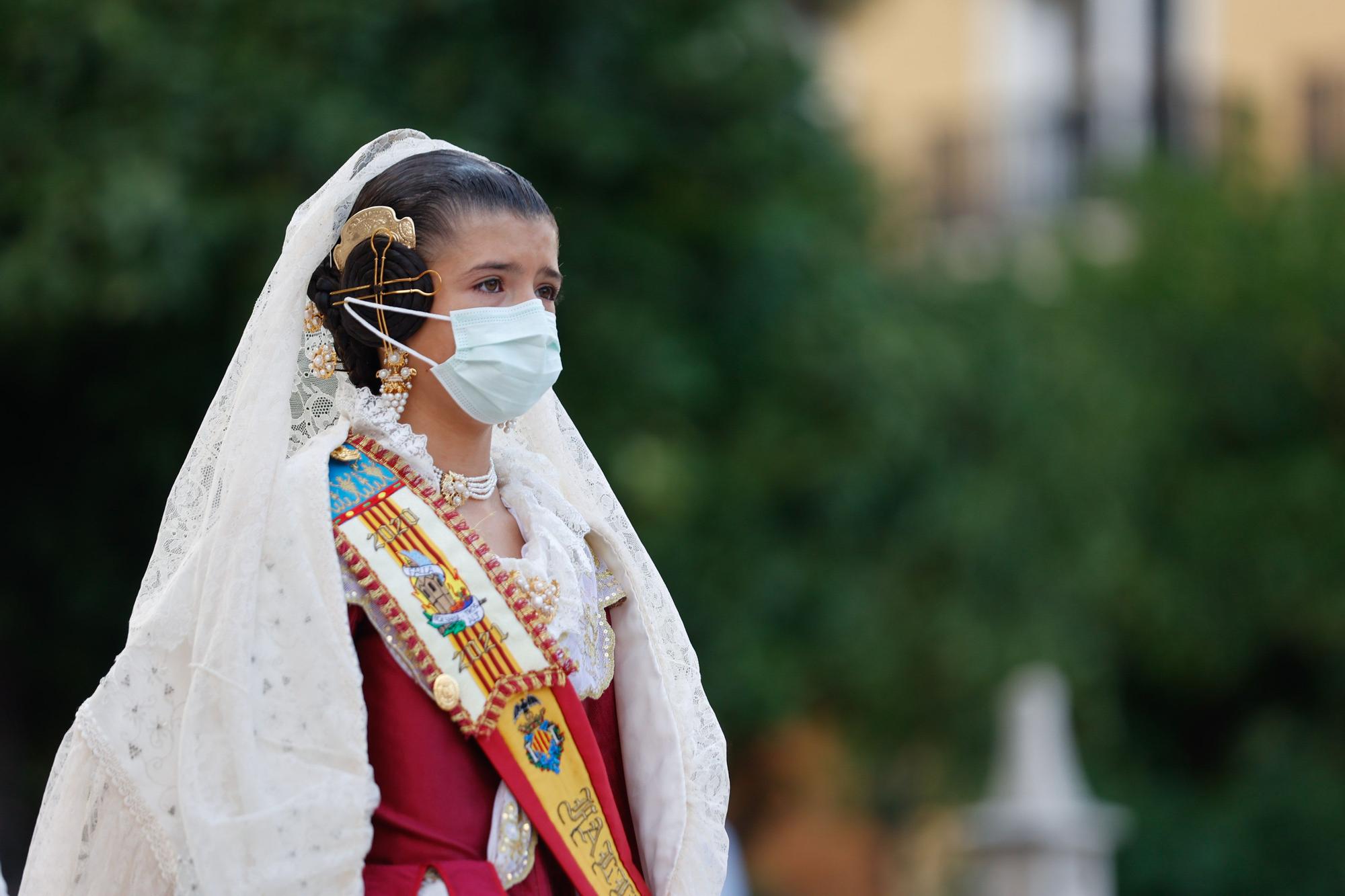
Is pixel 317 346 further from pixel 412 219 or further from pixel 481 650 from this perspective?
pixel 481 650

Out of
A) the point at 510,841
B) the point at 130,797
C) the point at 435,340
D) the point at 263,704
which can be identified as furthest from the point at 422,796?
the point at 435,340

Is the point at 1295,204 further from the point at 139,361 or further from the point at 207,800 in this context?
the point at 207,800

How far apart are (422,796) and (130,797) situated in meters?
0.40

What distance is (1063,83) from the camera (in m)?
21.6

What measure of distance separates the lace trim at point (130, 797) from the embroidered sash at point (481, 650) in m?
0.41

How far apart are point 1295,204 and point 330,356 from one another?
15.3 m

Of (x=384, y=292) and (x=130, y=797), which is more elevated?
(x=384, y=292)

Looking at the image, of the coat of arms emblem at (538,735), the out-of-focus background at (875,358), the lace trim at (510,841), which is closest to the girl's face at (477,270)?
the coat of arms emblem at (538,735)

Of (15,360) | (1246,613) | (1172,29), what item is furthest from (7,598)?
(1172,29)

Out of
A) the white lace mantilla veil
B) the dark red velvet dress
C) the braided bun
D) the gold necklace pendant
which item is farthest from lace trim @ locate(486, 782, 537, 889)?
the braided bun

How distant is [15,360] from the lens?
855cm

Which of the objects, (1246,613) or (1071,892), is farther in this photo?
(1246,613)

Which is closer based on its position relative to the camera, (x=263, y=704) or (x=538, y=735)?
(x=263, y=704)

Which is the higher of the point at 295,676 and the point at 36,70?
the point at 36,70
